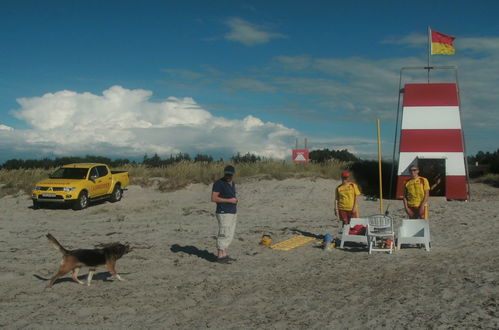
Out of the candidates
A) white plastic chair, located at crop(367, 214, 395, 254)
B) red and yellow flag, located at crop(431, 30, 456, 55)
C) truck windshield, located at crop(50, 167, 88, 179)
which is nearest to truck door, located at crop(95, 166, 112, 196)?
truck windshield, located at crop(50, 167, 88, 179)

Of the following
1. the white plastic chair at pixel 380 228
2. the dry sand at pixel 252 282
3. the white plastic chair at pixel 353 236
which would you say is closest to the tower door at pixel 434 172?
the dry sand at pixel 252 282

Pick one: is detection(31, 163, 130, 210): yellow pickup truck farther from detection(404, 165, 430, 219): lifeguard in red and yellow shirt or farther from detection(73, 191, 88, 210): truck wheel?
detection(404, 165, 430, 219): lifeguard in red and yellow shirt

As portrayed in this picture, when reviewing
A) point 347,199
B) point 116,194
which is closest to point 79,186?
point 116,194

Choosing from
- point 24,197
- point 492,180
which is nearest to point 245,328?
point 24,197

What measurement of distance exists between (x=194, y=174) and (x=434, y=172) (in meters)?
12.3

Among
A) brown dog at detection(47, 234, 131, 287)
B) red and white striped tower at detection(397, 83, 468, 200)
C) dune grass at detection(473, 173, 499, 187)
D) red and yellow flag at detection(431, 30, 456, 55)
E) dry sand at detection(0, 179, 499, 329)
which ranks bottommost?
dry sand at detection(0, 179, 499, 329)

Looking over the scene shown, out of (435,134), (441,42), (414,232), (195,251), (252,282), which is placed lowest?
(252,282)

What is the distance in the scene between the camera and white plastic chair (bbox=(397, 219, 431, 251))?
10812mm

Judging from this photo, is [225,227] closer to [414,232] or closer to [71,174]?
[414,232]

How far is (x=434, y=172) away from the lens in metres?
22.7

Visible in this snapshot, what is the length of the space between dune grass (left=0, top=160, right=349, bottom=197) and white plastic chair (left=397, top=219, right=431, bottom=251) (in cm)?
1469

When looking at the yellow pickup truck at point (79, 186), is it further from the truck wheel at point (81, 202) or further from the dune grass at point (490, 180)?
the dune grass at point (490, 180)

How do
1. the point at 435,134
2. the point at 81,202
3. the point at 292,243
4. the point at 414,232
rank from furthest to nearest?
1. the point at 435,134
2. the point at 81,202
3. the point at 292,243
4. the point at 414,232

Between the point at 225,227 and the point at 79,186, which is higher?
the point at 79,186
